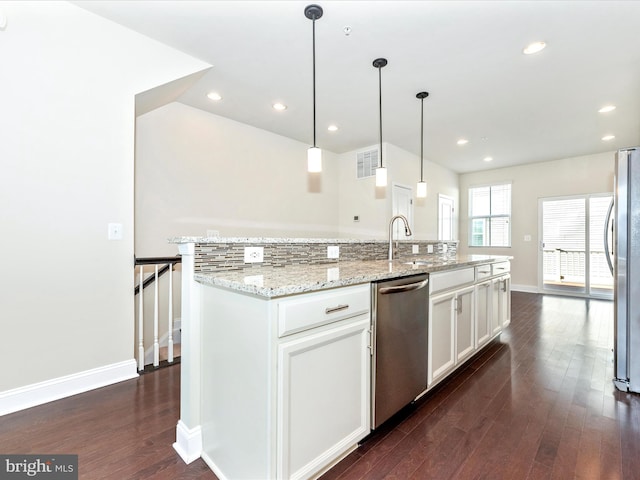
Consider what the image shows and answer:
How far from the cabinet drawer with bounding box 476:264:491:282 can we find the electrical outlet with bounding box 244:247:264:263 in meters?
1.94

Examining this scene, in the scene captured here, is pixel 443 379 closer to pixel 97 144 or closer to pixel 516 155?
pixel 97 144

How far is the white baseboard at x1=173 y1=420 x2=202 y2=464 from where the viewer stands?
147cm

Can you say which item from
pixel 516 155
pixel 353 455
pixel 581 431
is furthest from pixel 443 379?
pixel 516 155

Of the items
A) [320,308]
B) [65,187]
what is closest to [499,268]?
[320,308]

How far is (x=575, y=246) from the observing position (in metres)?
5.74

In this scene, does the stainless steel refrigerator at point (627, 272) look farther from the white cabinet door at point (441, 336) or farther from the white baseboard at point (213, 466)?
the white baseboard at point (213, 466)

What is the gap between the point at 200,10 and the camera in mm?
2078

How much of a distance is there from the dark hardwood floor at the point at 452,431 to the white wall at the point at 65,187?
1.30 feet

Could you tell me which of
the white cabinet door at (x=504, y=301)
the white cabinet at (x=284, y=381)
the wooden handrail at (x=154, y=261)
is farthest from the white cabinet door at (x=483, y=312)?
the wooden handrail at (x=154, y=261)

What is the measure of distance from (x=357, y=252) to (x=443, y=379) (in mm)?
1188

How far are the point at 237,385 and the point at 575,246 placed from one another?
7.00 m

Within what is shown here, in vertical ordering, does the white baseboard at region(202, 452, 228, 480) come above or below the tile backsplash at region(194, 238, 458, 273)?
below

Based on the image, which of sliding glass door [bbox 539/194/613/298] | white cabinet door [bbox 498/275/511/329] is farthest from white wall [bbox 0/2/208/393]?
sliding glass door [bbox 539/194/613/298]

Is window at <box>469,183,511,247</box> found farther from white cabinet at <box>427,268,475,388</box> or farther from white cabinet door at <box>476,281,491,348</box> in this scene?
white cabinet at <box>427,268,475,388</box>
